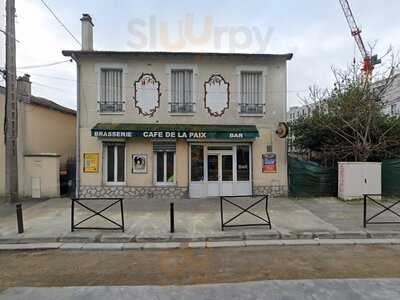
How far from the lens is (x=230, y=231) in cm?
754

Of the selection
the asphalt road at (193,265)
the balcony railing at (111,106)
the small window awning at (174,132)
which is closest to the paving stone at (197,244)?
the asphalt road at (193,265)

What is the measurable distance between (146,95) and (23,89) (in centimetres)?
519

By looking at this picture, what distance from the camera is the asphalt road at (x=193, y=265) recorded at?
4.86 meters

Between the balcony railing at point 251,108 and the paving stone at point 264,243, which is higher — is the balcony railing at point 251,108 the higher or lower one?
the higher one

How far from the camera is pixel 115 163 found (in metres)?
12.6

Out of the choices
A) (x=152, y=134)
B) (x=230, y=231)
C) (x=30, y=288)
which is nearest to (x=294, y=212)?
(x=230, y=231)

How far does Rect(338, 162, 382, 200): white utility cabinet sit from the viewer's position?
38.4 feet

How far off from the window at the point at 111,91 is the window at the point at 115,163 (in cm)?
155

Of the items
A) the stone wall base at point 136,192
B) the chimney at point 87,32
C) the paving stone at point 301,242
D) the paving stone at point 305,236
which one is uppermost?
the chimney at point 87,32

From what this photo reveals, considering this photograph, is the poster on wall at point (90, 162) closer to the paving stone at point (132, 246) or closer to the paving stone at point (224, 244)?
the paving stone at point (132, 246)

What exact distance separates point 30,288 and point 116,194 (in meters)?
7.99

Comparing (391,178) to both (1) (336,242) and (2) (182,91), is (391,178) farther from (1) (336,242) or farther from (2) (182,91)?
(2) (182,91)

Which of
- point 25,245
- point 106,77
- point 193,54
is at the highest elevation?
point 193,54

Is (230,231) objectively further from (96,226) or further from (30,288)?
(30,288)
